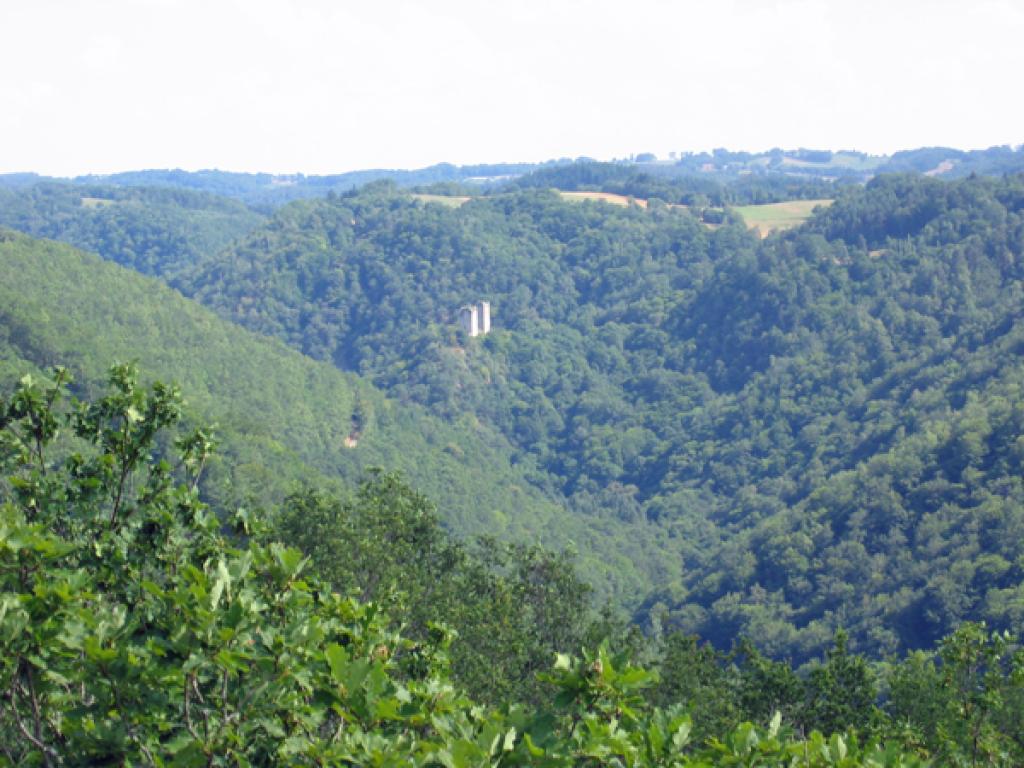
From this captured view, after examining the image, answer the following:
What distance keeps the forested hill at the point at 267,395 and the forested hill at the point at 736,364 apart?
1208 cm

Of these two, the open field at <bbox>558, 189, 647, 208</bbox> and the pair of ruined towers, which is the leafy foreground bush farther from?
the open field at <bbox>558, 189, 647, 208</bbox>

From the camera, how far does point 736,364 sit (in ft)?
454

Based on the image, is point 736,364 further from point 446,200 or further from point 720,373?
point 446,200

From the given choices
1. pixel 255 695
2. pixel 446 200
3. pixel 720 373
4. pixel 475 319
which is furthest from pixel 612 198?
pixel 255 695

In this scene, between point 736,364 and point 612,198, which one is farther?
point 612,198

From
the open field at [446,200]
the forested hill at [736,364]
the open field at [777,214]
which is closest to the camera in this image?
the forested hill at [736,364]

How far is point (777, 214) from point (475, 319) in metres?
56.4

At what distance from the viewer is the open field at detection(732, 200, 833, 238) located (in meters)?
168

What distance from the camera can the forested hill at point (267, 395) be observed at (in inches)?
3172

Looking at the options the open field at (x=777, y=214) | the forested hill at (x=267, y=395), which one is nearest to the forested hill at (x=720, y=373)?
the forested hill at (x=267, y=395)

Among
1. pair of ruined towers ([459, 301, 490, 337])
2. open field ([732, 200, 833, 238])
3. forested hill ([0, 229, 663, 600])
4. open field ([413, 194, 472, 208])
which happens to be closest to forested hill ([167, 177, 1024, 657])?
pair of ruined towers ([459, 301, 490, 337])

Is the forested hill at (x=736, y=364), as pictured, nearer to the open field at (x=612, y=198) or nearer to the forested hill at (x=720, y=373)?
the forested hill at (x=720, y=373)

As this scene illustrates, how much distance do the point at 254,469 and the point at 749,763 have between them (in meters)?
68.0

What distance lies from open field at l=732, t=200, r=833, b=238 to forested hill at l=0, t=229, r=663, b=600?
2715 inches
